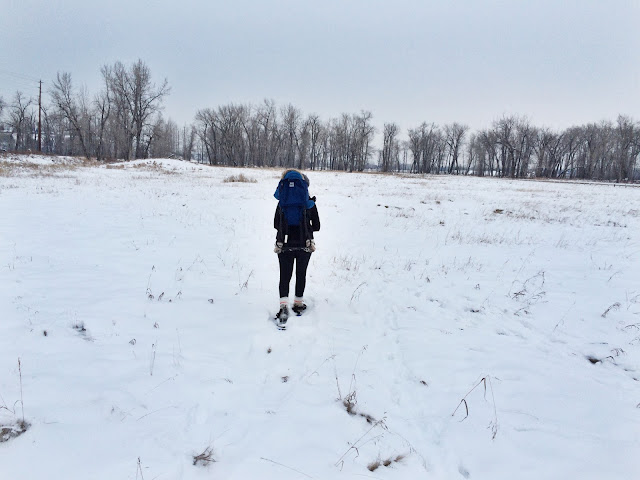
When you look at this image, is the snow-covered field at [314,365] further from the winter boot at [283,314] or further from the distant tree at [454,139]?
the distant tree at [454,139]

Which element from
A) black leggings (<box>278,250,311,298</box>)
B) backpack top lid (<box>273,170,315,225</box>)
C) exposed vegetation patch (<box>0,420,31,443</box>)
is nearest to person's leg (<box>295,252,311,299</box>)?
black leggings (<box>278,250,311,298</box>)

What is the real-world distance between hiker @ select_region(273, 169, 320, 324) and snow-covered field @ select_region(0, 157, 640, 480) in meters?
0.52

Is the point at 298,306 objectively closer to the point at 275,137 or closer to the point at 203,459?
the point at 203,459

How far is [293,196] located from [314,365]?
2.24 m

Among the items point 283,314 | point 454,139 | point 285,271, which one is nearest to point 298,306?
point 283,314

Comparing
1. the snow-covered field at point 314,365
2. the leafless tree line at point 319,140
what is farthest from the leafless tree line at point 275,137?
the snow-covered field at point 314,365

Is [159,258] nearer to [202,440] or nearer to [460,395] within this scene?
[202,440]

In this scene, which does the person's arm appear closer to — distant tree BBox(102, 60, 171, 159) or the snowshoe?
the snowshoe

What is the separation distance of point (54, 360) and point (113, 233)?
19.2 ft

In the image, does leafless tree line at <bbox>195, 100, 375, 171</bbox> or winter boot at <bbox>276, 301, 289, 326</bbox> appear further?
leafless tree line at <bbox>195, 100, 375, 171</bbox>

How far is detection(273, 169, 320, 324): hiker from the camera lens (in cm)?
410

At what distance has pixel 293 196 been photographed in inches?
161

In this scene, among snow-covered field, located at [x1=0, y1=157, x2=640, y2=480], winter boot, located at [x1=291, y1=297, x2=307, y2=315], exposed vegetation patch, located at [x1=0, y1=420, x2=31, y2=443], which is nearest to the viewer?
exposed vegetation patch, located at [x1=0, y1=420, x2=31, y2=443]

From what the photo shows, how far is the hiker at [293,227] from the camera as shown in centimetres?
410
